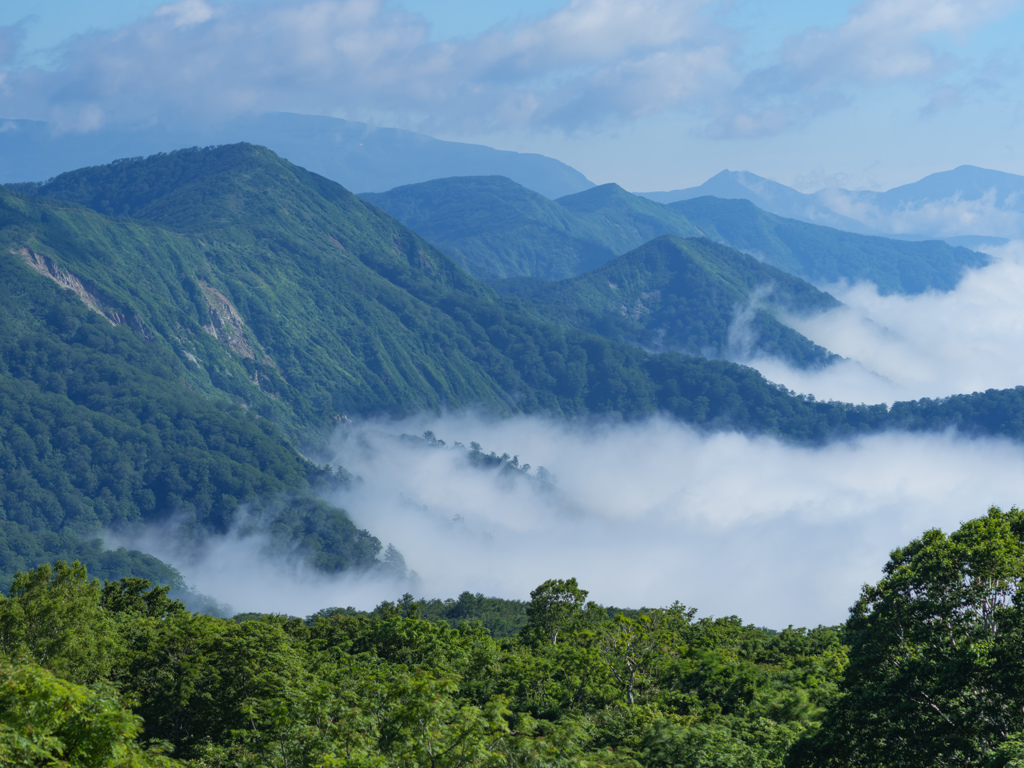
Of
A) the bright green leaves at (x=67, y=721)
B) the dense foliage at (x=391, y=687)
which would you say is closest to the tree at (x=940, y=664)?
the dense foliage at (x=391, y=687)

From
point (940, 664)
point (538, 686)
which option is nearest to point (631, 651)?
point (538, 686)

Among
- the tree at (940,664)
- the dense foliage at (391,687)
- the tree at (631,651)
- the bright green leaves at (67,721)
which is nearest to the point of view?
the bright green leaves at (67,721)

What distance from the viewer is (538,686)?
5953cm

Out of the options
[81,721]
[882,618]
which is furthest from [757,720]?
[81,721]

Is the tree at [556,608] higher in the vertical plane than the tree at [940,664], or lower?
higher

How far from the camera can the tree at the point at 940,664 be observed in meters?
29.3

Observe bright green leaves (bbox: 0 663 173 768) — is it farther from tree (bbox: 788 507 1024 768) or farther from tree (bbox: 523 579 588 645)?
tree (bbox: 523 579 588 645)

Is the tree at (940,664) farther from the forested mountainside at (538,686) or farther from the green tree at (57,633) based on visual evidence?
the green tree at (57,633)

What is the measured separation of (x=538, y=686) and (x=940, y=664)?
33.2 metres

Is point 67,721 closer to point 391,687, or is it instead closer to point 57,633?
point 391,687

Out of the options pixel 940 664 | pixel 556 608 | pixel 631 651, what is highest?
pixel 556 608

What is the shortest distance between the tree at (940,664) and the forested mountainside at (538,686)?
71 millimetres

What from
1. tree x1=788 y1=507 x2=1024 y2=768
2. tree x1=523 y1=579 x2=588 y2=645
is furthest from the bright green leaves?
tree x1=523 y1=579 x2=588 y2=645

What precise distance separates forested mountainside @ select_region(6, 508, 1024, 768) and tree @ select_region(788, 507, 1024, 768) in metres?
0.07
